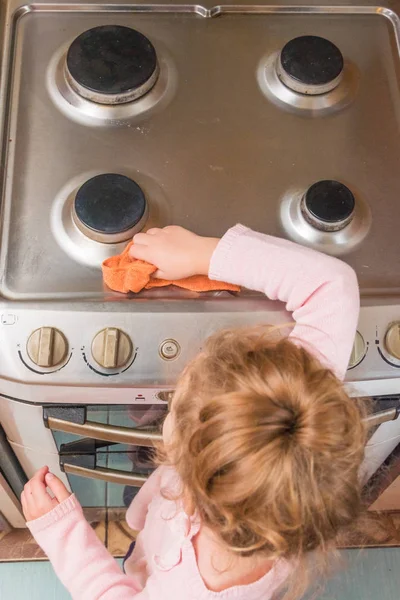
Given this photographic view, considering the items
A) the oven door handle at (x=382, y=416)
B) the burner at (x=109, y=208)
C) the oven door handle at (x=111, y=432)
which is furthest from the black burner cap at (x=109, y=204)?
the oven door handle at (x=382, y=416)

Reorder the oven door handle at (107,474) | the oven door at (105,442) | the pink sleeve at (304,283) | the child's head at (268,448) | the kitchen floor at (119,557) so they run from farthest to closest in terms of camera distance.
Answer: the kitchen floor at (119,557) → the oven door handle at (107,474) → the oven door at (105,442) → the pink sleeve at (304,283) → the child's head at (268,448)

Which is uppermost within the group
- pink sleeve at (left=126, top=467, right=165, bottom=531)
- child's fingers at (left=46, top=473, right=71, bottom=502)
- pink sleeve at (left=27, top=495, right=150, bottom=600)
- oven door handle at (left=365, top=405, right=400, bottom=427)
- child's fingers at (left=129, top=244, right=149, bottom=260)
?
child's fingers at (left=129, top=244, right=149, bottom=260)

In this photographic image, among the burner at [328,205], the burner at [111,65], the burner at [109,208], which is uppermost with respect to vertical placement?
the burner at [111,65]

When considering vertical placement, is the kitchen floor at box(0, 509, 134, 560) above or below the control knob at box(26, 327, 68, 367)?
below

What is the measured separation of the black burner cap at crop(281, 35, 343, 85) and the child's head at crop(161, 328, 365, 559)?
1.13 feet

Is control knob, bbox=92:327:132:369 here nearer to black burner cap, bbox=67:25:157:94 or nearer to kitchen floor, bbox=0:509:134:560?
black burner cap, bbox=67:25:157:94

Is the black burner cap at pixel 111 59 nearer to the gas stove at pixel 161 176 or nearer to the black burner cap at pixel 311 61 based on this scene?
the gas stove at pixel 161 176

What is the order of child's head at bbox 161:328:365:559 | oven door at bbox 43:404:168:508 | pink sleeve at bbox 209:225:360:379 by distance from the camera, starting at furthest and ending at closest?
oven door at bbox 43:404:168:508 < pink sleeve at bbox 209:225:360:379 < child's head at bbox 161:328:365:559

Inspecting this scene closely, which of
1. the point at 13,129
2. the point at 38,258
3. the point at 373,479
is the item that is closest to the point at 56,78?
the point at 13,129

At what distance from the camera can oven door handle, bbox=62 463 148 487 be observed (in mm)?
843

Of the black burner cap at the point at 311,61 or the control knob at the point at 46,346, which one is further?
the black burner cap at the point at 311,61

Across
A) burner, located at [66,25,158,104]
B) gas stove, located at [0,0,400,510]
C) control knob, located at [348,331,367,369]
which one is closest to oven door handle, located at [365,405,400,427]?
gas stove, located at [0,0,400,510]

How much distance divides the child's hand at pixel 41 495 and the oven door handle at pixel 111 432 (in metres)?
0.06

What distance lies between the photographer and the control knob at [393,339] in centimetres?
64
